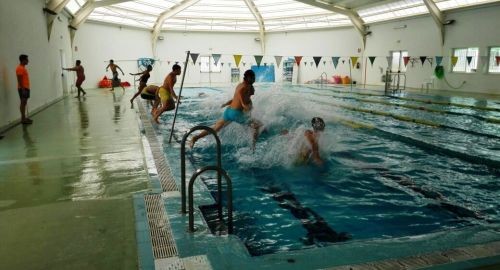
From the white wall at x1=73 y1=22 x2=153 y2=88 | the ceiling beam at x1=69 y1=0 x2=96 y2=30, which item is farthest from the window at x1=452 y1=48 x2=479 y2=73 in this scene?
the white wall at x1=73 y1=22 x2=153 y2=88

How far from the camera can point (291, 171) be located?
211 inches

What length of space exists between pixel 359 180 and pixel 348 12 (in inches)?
789

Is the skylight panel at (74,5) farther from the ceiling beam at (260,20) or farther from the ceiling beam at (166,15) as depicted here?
the ceiling beam at (260,20)

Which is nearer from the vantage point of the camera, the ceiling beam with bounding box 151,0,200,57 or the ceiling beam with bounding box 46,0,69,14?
the ceiling beam with bounding box 46,0,69,14

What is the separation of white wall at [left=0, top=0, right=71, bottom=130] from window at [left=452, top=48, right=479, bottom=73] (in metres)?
17.7

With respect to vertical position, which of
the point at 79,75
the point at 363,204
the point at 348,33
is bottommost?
the point at 363,204

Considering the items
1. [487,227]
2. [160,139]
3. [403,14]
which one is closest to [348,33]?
[403,14]

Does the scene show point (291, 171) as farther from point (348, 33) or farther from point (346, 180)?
point (348, 33)

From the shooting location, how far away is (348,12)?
2270 centimetres

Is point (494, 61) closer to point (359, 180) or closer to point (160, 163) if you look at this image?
point (359, 180)

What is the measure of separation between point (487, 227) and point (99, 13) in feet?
73.1

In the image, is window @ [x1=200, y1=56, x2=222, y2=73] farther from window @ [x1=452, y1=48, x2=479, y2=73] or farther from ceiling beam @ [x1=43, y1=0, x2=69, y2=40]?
window @ [x1=452, y1=48, x2=479, y2=73]

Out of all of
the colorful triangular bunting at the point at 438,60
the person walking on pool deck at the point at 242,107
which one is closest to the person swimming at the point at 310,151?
the person walking on pool deck at the point at 242,107

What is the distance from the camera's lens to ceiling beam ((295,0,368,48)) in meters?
21.1
